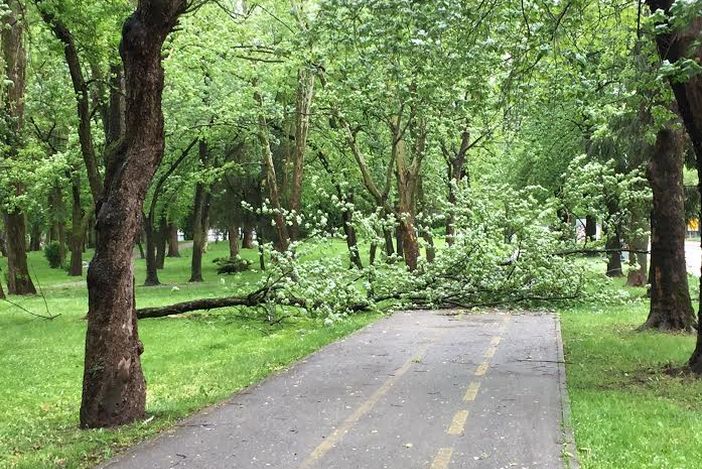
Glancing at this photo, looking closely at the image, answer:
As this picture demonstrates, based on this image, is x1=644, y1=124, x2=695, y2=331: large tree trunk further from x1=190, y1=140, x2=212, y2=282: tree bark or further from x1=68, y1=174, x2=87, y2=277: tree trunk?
x1=68, y1=174, x2=87, y2=277: tree trunk

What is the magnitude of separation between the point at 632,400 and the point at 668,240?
5.90 m

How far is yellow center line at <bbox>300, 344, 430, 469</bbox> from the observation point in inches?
236

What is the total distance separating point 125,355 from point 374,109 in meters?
15.2

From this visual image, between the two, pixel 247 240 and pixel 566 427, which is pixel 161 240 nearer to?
pixel 247 240

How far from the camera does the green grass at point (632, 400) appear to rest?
5.84 meters

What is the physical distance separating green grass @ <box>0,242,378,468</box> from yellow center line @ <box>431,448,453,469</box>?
9.26ft

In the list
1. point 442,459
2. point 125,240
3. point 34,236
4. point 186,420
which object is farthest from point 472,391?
point 34,236

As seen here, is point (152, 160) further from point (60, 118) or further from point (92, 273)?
point (60, 118)

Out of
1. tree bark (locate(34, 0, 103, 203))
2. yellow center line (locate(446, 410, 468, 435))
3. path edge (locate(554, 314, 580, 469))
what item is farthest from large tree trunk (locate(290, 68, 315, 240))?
yellow center line (locate(446, 410, 468, 435))

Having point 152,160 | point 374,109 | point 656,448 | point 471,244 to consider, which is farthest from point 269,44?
point 656,448

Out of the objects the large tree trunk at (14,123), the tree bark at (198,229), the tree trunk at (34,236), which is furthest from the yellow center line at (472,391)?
the tree trunk at (34,236)

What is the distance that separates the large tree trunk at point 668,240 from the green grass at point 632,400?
2.01 ft

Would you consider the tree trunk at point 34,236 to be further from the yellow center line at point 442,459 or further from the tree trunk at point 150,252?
the yellow center line at point 442,459

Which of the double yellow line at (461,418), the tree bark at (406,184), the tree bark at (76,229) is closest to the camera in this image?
the double yellow line at (461,418)
